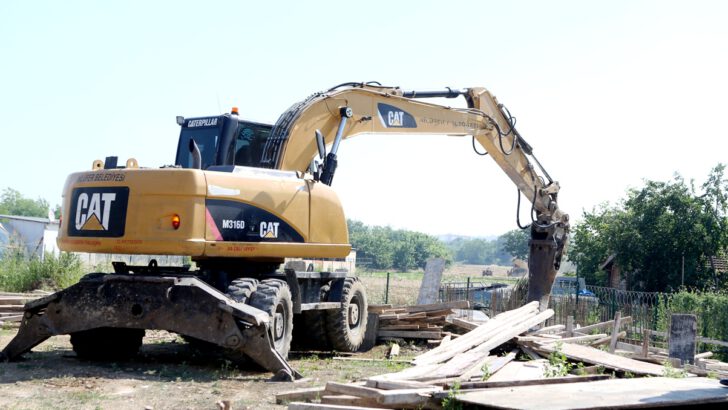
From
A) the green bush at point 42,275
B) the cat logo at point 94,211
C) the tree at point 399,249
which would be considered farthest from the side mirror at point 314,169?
the tree at point 399,249

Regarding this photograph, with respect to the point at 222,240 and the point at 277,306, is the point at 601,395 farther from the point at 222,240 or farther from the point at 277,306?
the point at 222,240

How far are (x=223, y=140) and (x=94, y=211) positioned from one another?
207 centimetres

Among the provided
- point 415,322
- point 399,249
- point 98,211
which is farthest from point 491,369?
point 399,249

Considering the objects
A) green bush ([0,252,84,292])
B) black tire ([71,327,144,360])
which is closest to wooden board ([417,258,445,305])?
green bush ([0,252,84,292])

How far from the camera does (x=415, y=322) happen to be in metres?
14.6

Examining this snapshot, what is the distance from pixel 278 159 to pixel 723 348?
1290 cm

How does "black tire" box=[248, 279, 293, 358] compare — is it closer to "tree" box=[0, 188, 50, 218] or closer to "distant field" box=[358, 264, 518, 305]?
"distant field" box=[358, 264, 518, 305]

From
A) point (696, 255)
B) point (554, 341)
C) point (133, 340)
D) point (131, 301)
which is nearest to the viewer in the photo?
point (131, 301)

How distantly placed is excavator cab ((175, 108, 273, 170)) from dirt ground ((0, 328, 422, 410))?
2.71m

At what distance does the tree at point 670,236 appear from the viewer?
3403cm

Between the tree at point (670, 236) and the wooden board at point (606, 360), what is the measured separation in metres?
23.1

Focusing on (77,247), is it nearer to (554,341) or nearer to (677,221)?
(554,341)

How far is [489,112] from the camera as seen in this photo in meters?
16.5

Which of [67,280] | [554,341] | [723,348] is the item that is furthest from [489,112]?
[67,280]
